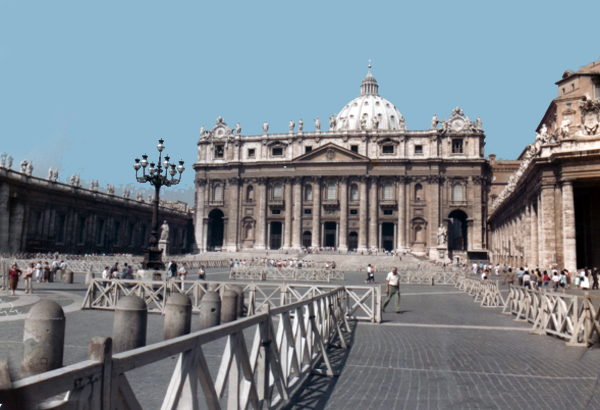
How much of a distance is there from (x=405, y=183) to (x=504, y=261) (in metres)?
22.7

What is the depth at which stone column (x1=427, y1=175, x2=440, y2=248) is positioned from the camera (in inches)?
2485

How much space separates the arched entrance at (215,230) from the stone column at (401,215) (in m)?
25.6

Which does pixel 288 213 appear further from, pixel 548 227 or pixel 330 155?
pixel 548 227

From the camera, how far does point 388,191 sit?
66.2m

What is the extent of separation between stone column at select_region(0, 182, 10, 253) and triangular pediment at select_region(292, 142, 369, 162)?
1485 inches

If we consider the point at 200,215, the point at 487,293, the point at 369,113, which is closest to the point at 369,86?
the point at 369,113

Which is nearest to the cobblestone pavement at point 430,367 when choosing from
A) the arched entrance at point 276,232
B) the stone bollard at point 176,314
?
the stone bollard at point 176,314

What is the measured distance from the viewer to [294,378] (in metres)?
6.22

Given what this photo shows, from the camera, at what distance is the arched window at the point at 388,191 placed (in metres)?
66.0

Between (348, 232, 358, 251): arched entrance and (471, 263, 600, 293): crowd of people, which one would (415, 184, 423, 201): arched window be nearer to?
(348, 232, 358, 251): arched entrance

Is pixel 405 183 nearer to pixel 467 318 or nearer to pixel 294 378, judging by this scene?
pixel 467 318

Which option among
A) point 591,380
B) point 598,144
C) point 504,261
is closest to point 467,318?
point 591,380

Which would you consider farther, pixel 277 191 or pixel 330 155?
pixel 277 191

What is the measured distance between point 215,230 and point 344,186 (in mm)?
21459
